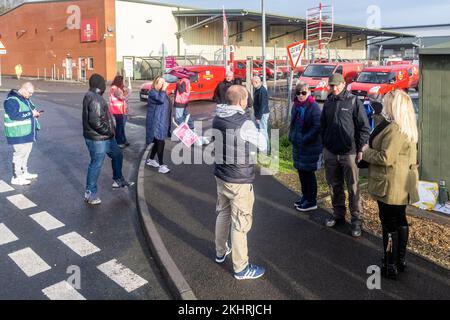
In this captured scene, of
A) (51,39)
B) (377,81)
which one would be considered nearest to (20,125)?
(377,81)

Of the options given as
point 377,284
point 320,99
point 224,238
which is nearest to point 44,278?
point 224,238

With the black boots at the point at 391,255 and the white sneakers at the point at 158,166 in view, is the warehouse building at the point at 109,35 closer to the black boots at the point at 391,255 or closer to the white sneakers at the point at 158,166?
the white sneakers at the point at 158,166

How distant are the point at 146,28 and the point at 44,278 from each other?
125ft

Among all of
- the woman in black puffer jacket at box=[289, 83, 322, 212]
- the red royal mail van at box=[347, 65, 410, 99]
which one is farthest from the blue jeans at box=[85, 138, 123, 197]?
the red royal mail van at box=[347, 65, 410, 99]

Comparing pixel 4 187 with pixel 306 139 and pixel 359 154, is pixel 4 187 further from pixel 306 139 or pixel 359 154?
pixel 359 154

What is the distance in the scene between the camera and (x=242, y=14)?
126 feet

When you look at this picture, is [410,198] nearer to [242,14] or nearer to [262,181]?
[262,181]

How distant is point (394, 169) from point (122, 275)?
2970 millimetres

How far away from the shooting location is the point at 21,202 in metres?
7.07

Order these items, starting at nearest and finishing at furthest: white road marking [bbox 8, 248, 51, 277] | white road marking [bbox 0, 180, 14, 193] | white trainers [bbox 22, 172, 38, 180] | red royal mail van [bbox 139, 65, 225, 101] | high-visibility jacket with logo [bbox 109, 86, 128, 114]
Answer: white road marking [bbox 8, 248, 51, 277]
white road marking [bbox 0, 180, 14, 193]
white trainers [bbox 22, 172, 38, 180]
high-visibility jacket with logo [bbox 109, 86, 128, 114]
red royal mail van [bbox 139, 65, 225, 101]

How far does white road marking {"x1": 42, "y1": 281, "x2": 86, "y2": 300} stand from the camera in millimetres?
4258

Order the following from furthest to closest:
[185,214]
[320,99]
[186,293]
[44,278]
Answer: [320,99], [185,214], [44,278], [186,293]

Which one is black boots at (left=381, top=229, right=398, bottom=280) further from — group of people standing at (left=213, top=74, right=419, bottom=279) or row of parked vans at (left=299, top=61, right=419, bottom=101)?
row of parked vans at (left=299, top=61, right=419, bottom=101)

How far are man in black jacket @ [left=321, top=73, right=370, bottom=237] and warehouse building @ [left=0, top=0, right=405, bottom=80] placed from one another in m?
29.4
